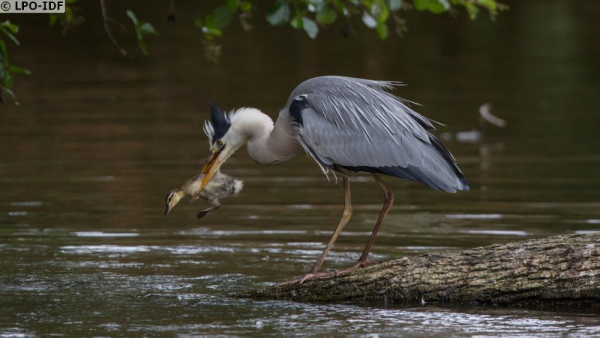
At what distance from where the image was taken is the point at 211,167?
855 cm

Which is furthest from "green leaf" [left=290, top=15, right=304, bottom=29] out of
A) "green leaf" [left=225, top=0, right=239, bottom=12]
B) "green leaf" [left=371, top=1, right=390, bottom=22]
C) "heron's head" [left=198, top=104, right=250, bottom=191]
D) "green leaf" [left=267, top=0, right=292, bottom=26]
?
"heron's head" [left=198, top=104, right=250, bottom=191]

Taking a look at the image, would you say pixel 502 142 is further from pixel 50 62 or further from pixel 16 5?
pixel 50 62

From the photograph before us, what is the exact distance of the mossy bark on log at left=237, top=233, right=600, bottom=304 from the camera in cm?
737

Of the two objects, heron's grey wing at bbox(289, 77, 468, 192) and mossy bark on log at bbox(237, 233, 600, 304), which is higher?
heron's grey wing at bbox(289, 77, 468, 192)

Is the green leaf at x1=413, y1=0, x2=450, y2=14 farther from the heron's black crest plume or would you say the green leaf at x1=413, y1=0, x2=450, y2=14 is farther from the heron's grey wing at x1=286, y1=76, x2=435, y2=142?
the heron's black crest plume

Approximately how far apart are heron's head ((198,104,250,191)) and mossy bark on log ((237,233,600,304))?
119cm

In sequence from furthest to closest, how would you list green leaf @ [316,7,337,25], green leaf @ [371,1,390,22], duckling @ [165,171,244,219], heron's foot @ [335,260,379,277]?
1. duckling @ [165,171,244,219]
2. green leaf @ [371,1,390,22]
3. green leaf @ [316,7,337,25]
4. heron's foot @ [335,260,379,277]

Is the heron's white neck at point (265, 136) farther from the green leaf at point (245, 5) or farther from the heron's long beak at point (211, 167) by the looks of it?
the green leaf at point (245, 5)

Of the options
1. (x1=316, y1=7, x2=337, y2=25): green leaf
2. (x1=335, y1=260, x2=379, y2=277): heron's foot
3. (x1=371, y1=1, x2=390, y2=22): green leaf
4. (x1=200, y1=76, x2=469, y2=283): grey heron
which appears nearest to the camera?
(x1=335, y1=260, x2=379, y2=277): heron's foot

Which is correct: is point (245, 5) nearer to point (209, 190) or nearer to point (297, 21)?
point (297, 21)

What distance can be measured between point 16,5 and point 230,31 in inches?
1016

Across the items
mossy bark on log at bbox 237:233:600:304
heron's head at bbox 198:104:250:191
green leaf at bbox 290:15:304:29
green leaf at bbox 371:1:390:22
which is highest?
green leaf at bbox 371:1:390:22

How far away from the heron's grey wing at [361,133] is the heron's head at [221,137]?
1.55 ft

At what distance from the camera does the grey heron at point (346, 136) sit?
8086 millimetres
